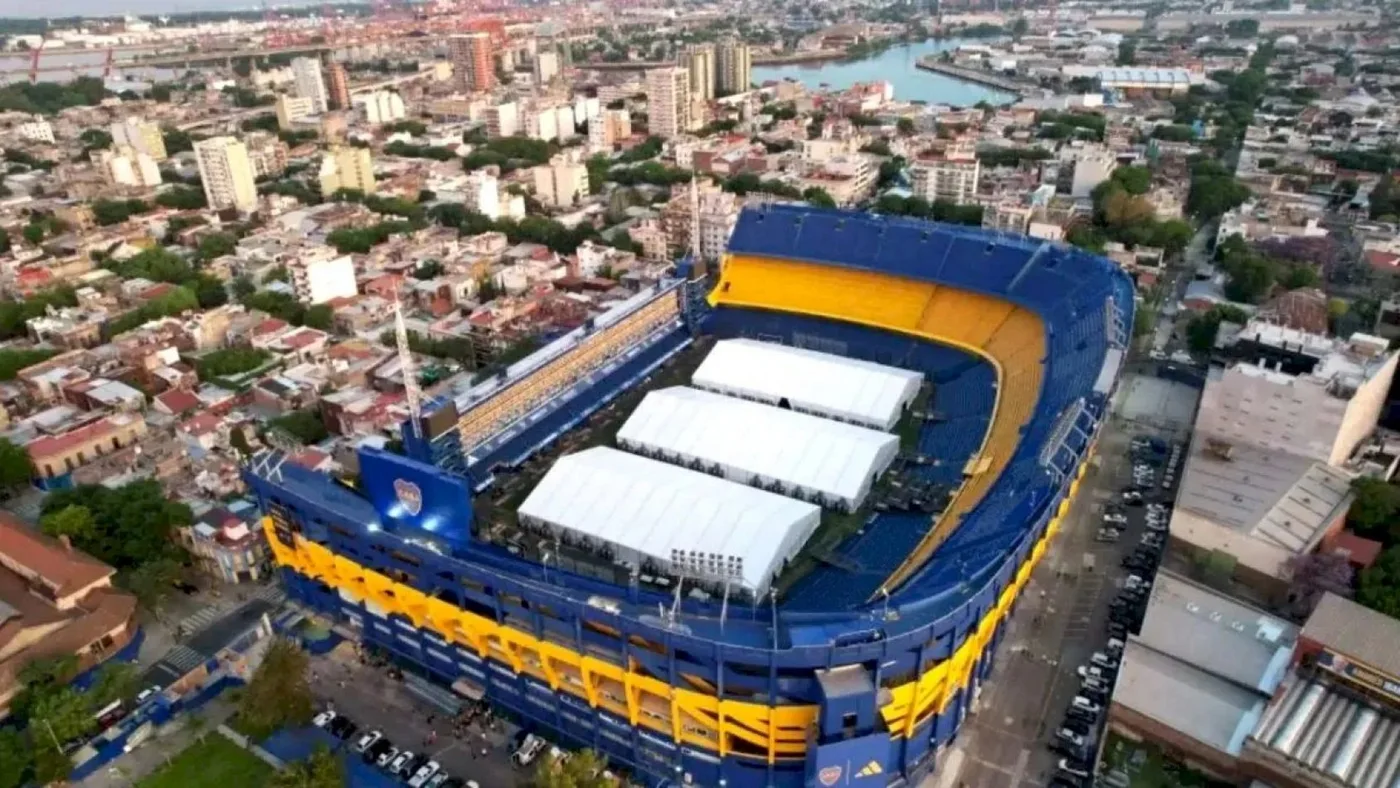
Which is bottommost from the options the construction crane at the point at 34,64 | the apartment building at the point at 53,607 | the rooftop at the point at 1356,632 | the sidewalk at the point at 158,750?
the sidewalk at the point at 158,750

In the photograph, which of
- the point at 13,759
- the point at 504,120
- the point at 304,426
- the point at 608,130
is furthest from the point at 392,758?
the point at 504,120

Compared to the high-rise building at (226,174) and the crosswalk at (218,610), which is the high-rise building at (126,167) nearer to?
the high-rise building at (226,174)

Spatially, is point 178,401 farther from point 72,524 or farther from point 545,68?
point 545,68

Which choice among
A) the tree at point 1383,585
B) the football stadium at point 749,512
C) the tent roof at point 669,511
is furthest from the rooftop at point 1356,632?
the tent roof at point 669,511

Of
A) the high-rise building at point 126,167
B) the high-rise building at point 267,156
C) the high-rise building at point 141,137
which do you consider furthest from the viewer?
the high-rise building at point 141,137

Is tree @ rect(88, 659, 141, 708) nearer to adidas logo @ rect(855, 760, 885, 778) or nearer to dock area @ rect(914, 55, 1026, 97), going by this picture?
adidas logo @ rect(855, 760, 885, 778)

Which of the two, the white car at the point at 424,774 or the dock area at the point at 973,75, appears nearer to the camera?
the white car at the point at 424,774

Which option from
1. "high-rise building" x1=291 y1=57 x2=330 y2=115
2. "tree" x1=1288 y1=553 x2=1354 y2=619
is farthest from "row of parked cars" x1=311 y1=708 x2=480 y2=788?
"high-rise building" x1=291 y1=57 x2=330 y2=115
